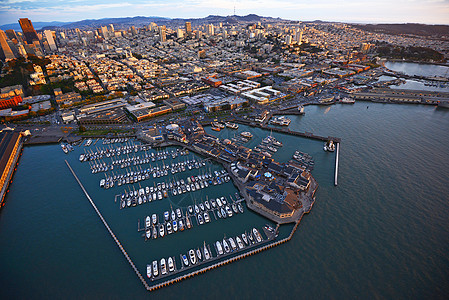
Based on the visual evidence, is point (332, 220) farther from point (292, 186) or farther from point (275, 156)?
point (275, 156)

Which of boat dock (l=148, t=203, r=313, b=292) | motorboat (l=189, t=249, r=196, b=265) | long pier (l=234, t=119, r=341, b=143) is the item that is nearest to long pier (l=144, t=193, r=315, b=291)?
boat dock (l=148, t=203, r=313, b=292)

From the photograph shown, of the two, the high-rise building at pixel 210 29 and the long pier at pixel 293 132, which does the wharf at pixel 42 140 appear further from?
the high-rise building at pixel 210 29

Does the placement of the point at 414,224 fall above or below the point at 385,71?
below

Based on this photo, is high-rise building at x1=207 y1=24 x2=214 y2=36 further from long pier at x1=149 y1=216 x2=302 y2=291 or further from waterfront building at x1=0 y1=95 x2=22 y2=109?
long pier at x1=149 y1=216 x2=302 y2=291

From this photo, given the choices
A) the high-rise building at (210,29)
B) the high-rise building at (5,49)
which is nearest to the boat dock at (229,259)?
the high-rise building at (5,49)

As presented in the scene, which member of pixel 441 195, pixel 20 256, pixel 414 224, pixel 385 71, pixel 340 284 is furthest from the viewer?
pixel 385 71

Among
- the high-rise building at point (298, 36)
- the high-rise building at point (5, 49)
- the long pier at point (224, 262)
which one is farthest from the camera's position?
the high-rise building at point (298, 36)

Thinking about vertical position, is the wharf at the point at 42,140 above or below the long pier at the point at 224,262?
above

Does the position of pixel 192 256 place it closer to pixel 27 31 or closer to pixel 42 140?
pixel 42 140

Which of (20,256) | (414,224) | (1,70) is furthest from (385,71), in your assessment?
(1,70)
